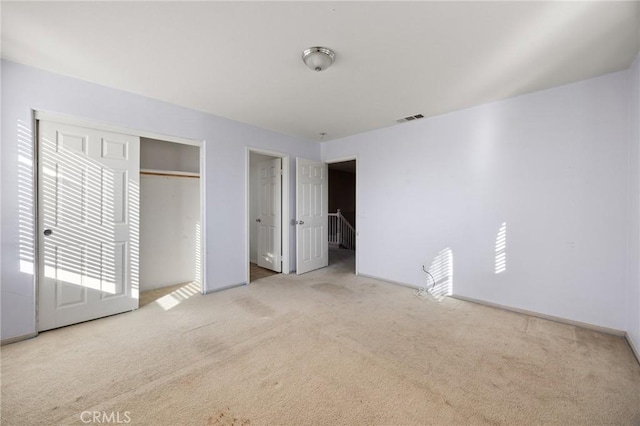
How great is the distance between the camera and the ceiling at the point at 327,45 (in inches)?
65.7

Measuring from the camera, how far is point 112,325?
2.60m

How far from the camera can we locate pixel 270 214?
4898 millimetres

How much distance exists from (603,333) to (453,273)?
4.60 feet

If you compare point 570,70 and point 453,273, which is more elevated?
point 570,70

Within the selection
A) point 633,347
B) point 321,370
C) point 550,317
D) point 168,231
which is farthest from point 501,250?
point 168,231

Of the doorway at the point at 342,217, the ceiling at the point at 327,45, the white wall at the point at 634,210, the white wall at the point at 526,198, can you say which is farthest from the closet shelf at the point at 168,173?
the white wall at the point at 634,210

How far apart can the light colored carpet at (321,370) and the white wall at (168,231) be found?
950 mm

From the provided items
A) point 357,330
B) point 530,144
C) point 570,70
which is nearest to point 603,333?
point 530,144

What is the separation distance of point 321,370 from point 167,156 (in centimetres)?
397

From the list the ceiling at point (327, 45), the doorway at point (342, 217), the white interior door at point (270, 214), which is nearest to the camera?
the ceiling at point (327, 45)

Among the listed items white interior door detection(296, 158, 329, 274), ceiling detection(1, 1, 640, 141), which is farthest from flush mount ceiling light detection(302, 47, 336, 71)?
white interior door detection(296, 158, 329, 274)

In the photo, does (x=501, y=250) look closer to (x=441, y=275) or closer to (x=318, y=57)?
(x=441, y=275)

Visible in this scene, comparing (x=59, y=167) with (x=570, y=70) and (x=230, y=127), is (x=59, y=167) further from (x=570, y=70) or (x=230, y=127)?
(x=570, y=70)

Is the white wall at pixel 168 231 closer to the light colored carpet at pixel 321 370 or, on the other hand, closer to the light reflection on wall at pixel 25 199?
the light colored carpet at pixel 321 370
